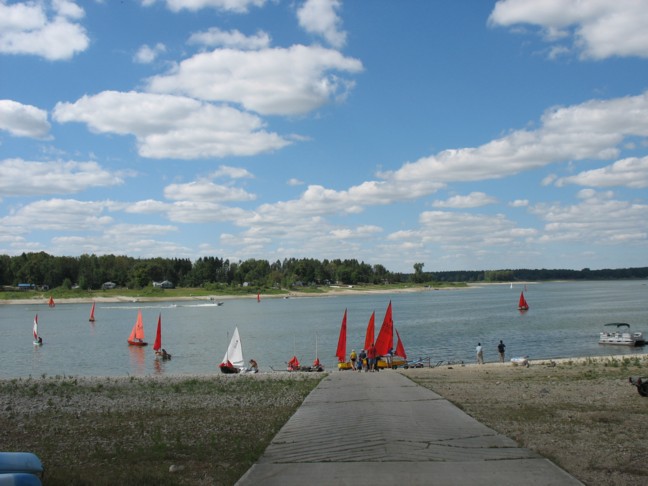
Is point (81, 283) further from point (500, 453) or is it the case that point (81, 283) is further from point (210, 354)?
point (500, 453)

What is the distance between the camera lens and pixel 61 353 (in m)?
53.4

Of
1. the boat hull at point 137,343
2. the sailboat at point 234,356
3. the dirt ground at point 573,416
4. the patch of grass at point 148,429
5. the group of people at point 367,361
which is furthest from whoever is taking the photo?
the boat hull at point 137,343

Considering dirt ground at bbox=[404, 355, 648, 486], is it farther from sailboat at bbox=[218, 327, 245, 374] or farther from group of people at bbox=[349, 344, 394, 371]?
sailboat at bbox=[218, 327, 245, 374]

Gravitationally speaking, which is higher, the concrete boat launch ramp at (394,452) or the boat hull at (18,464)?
the boat hull at (18,464)

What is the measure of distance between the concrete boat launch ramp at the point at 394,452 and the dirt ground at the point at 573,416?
1.77 ft

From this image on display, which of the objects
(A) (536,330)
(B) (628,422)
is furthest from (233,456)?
(A) (536,330)

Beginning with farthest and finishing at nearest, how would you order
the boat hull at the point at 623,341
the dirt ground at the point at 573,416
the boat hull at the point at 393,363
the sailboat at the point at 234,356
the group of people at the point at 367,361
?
the boat hull at the point at 623,341, the sailboat at the point at 234,356, the boat hull at the point at 393,363, the group of people at the point at 367,361, the dirt ground at the point at 573,416

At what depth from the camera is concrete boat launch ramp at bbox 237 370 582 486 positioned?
8414mm

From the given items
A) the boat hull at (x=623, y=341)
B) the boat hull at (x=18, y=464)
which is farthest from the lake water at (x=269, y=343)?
the boat hull at (x=18, y=464)

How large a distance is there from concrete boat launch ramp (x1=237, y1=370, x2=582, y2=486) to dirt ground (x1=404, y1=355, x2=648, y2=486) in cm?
54

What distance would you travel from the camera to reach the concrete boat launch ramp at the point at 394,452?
8414 millimetres

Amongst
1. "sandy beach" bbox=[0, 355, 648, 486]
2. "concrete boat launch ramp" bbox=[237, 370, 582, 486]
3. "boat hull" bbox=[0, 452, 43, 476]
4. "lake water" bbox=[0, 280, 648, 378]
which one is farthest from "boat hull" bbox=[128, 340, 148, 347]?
"boat hull" bbox=[0, 452, 43, 476]

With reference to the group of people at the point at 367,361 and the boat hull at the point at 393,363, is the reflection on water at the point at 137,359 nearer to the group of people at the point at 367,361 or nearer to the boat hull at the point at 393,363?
the group of people at the point at 367,361

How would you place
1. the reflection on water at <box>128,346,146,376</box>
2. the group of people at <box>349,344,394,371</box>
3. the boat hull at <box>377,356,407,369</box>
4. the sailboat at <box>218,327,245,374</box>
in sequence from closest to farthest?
the group of people at <box>349,344,394,371</box>, the boat hull at <box>377,356,407,369</box>, the sailboat at <box>218,327,245,374</box>, the reflection on water at <box>128,346,146,376</box>
